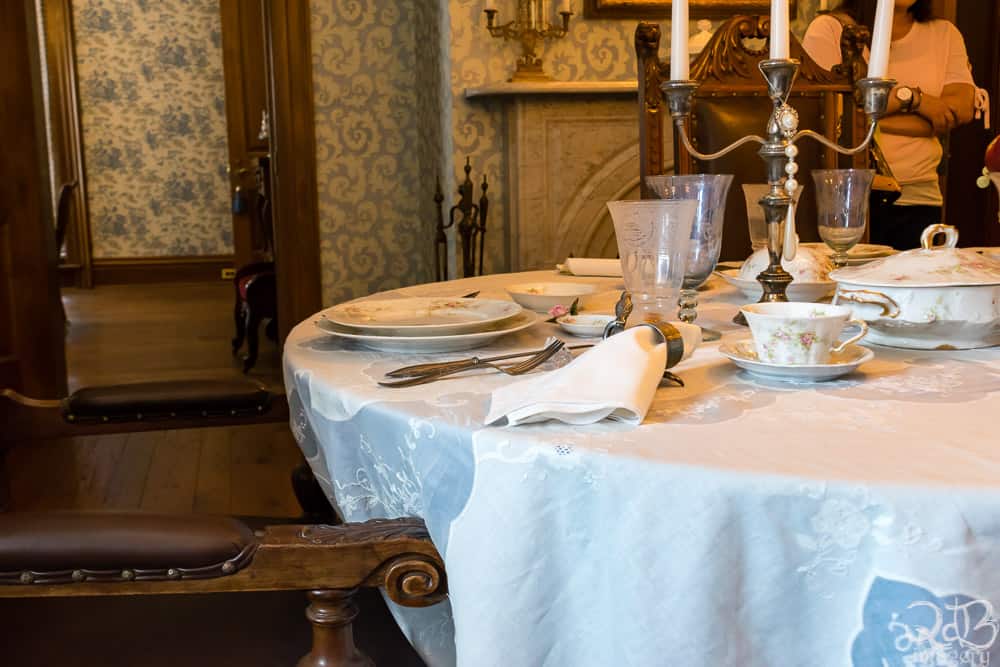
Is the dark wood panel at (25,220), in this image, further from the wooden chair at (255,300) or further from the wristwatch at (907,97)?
the wristwatch at (907,97)

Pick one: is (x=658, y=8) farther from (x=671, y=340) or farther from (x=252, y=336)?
(x=671, y=340)

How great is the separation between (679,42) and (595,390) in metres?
0.59

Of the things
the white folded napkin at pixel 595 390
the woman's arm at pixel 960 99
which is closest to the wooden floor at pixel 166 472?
the white folded napkin at pixel 595 390

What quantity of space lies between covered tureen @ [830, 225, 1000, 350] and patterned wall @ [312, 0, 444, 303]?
3.02m

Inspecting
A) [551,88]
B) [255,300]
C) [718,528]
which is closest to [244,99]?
[255,300]

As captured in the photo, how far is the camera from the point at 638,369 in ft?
2.61

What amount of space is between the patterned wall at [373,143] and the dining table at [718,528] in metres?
3.25

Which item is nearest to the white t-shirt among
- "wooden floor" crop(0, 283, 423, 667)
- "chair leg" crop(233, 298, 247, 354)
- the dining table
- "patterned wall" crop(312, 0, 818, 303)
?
"patterned wall" crop(312, 0, 818, 303)

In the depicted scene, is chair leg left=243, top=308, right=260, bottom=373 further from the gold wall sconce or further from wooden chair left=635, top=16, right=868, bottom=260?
wooden chair left=635, top=16, right=868, bottom=260

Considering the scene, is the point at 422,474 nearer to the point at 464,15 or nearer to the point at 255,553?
the point at 255,553

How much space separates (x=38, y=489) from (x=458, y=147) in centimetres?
184

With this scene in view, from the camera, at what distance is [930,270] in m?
1.00

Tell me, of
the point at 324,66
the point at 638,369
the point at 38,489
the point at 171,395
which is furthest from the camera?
the point at 324,66

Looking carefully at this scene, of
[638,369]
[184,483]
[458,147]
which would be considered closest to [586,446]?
[638,369]
